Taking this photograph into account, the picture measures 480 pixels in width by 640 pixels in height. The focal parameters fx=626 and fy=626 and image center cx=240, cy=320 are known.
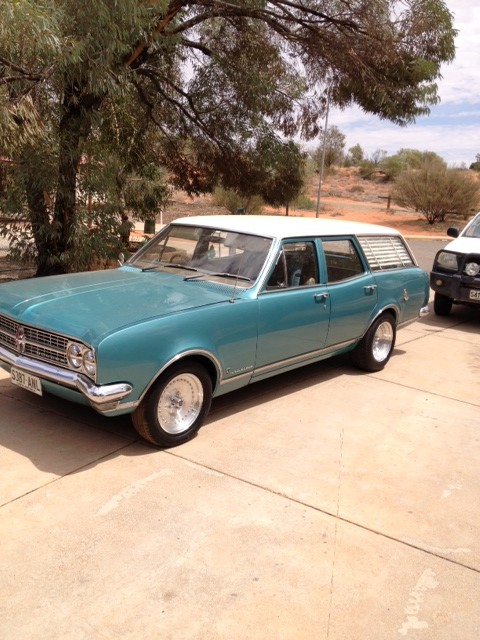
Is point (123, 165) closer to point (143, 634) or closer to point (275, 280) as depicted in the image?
point (275, 280)

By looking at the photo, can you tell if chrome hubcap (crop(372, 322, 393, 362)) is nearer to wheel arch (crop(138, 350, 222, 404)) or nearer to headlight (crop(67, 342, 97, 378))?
wheel arch (crop(138, 350, 222, 404))

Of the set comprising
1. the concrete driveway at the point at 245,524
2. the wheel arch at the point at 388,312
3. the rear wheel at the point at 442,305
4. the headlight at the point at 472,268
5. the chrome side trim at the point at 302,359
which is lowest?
the concrete driveway at the point at 245,524

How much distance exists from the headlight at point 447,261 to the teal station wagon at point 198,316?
9.43ft

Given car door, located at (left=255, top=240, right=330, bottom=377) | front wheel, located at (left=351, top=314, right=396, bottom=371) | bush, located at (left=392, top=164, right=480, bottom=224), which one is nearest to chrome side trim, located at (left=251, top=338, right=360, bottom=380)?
car door, located at (left=255, top=240, right=330, bottom=377)

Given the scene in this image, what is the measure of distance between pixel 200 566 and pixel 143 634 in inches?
20.4

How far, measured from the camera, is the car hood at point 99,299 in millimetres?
3992

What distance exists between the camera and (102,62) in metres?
6.80

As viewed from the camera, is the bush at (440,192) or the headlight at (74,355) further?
the bush at (440,192)

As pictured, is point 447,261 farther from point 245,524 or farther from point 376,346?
point 245,524

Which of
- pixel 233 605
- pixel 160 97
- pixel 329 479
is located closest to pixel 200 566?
pixel 233 605

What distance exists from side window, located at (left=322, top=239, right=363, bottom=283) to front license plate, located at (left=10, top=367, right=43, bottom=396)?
274 centimetres

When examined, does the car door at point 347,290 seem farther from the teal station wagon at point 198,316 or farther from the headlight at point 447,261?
the headlight at point 447,261

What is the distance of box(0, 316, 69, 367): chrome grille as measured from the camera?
4012mm

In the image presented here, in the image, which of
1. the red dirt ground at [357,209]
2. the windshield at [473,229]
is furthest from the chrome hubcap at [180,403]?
the red dirt ground at [357,209]
